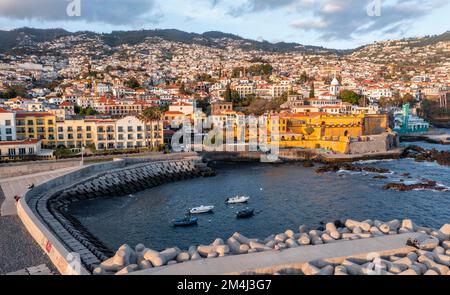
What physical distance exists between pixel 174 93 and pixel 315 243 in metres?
58.2

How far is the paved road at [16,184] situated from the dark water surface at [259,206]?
274 cm

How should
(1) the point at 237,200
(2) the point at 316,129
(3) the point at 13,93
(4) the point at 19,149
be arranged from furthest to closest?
(3) the point at 13,93, (2) the point at 316,129, (4) the point at 19,149, (1) the point at 237,200

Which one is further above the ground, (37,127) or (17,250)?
(37,127)

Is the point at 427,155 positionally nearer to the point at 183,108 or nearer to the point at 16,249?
the point at 183,108

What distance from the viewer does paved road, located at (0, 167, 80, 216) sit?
16.9m

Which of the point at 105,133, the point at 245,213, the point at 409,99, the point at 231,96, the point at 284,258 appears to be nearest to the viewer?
the point at 284,258

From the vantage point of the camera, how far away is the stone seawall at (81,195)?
12.4 m

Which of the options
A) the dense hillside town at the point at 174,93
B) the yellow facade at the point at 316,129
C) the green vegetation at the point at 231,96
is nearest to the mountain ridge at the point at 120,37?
the dense hillside town at the point at 174,93

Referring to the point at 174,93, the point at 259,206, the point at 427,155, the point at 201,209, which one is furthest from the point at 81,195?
the point at 174,93

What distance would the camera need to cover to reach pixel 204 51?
15188 cm

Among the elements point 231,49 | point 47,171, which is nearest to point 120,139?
point 47,171

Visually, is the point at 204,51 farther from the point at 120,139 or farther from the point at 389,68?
the point at 120,139

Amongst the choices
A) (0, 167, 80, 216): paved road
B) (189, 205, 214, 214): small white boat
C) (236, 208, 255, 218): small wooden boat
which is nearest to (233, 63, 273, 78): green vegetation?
(0, 167, 80, 216): paved road

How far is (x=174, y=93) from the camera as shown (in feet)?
224
